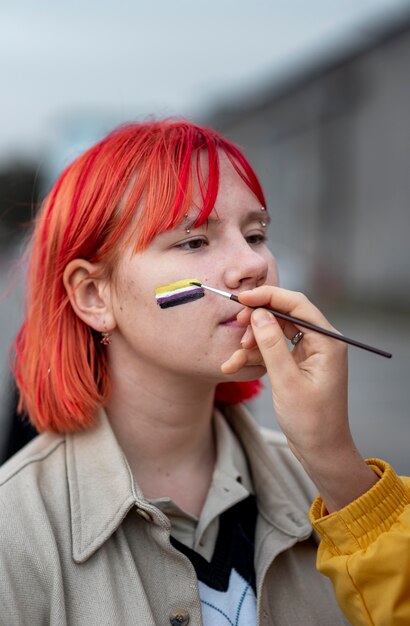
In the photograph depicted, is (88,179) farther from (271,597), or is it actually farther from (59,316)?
(271,597)

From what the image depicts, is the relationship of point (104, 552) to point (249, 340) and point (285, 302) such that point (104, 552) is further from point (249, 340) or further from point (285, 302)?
point (285, 302)

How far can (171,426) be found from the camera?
6.97 feet

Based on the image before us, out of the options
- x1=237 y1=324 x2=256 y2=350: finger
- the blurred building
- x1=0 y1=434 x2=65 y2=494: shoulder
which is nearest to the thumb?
x1=237 y1=324 x2=256 y2=350: finger

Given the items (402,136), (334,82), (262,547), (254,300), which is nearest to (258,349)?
(254,300)

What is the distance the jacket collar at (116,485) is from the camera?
5.96 ft

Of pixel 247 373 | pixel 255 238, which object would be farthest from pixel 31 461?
pixel 255 238

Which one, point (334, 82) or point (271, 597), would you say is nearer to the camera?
point (271, 597)

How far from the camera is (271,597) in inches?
76.9

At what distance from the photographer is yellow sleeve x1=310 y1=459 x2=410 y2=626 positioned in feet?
5.25

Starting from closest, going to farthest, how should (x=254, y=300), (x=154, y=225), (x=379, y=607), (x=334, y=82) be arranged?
(x=379, y=607)
(x=254, y=300)
(x=154, y=225)
(x=334, y=82)

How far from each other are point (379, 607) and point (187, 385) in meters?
0.74

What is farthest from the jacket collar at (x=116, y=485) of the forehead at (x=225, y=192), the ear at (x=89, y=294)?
the forehead at (x=225, y=192)

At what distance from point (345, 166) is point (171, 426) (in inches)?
788

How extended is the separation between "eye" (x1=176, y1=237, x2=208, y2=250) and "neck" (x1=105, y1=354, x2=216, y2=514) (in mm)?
351
